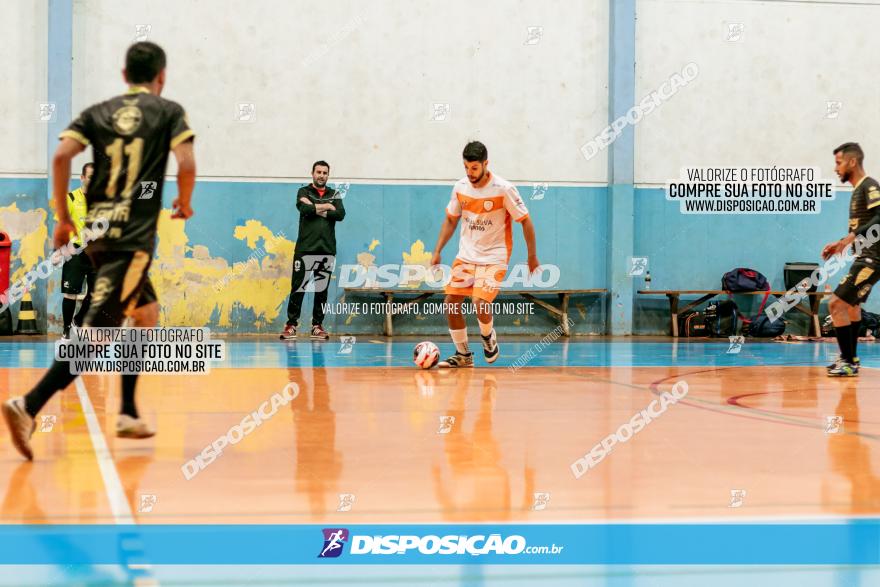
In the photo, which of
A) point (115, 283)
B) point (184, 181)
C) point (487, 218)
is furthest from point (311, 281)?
point (184, 181)

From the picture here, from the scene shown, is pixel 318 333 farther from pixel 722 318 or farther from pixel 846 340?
pixel 846 340

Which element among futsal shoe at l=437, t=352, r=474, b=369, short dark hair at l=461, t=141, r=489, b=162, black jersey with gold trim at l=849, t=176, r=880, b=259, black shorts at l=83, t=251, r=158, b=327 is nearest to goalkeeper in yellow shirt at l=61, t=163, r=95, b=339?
futsal shoe at l=437, t=352, r=474, b=369

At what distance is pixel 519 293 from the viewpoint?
52.1ft

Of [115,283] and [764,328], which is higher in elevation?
[115,283]

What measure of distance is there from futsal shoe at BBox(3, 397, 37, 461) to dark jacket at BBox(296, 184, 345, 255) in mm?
9908

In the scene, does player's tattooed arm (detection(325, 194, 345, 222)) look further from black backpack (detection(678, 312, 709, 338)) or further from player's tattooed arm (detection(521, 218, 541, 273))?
black backpack (detection(678, 312, 709, 338))

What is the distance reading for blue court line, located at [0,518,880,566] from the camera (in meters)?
3.28

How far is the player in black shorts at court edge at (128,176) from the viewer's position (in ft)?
16.2

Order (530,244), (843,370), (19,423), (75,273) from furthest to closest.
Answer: (75,273), (530,244), (843,370), (19,423)

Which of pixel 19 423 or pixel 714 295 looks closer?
pixel 19 423

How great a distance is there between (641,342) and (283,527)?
470 inches

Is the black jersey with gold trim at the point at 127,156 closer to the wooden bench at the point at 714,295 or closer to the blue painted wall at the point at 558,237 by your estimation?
the blue painted wall at the point at 558,237

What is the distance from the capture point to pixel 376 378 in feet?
29.7

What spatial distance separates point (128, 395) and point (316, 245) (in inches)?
374
